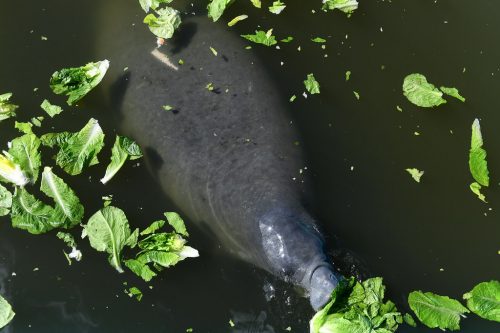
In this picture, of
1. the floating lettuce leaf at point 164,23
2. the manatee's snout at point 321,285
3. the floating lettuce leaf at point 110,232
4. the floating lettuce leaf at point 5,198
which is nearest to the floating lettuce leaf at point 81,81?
the floating lettuce leaf at point 164,23

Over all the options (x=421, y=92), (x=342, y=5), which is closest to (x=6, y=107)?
(x=342, y=5)

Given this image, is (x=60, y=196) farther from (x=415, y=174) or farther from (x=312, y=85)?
(x=415, y=174)

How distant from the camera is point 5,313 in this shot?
429 cm

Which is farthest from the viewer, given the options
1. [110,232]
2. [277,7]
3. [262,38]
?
[277,7]

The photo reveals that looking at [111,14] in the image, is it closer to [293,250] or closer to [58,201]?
[58,201]

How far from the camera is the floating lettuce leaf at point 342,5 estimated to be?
553 cm

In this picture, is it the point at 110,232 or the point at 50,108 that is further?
the point at 50,108

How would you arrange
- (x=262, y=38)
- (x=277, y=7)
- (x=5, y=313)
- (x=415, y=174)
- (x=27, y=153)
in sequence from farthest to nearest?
(x=277, y=7) → (x=262, y=38) → (x=415, y=174) → (x=27, y=153) → (x=5, y=313)

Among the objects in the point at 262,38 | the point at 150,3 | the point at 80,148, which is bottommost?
the point at 80,148

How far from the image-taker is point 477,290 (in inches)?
186

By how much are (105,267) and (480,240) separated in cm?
303

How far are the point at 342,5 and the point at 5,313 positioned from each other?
3824 millimetres

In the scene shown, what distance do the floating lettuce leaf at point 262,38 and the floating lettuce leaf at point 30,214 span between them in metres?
2.26

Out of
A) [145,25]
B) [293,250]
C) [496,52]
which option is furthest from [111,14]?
[496,52]
